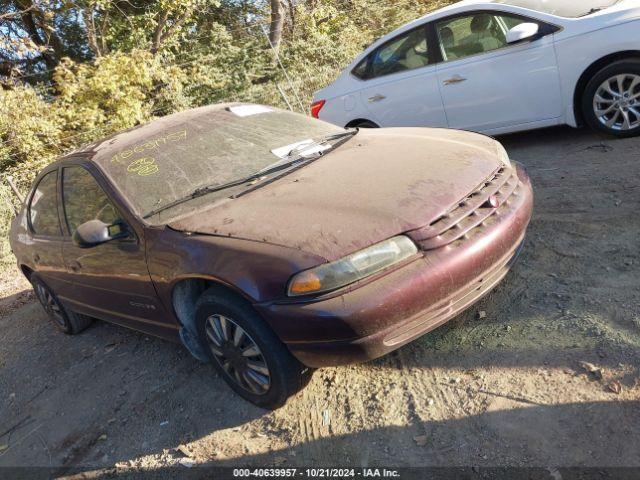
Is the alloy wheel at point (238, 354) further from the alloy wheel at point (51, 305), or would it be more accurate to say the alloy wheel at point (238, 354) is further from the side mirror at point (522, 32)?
the side mirror at point (522, 32)

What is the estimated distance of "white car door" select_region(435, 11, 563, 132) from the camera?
5.40m

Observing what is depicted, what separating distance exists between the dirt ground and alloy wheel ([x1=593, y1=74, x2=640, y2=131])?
77cm

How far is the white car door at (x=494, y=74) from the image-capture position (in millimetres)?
5402

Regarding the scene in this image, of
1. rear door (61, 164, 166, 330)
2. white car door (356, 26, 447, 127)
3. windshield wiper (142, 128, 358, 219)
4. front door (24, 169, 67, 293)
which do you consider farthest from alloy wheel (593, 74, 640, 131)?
front door (24, 169, 67, 293)

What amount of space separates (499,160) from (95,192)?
265 centimetres

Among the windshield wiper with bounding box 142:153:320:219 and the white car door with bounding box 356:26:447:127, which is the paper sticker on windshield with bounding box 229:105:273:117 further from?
the white car door with bounding box 356:26:447:127

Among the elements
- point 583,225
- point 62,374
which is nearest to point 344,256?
point 583,225

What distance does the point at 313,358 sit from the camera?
9.06 ft

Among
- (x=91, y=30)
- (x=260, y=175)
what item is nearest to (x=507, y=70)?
(x=260, y=175)

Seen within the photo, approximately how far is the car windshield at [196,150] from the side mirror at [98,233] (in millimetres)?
165

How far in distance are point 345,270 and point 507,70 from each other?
153 inches

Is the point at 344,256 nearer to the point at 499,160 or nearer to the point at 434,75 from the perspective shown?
the point at 499,160

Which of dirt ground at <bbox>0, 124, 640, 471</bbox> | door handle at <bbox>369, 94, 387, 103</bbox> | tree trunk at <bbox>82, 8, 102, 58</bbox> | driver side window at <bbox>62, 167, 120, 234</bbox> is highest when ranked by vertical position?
tree trunk at <bbox>82, 8, 102, 58</bbox>

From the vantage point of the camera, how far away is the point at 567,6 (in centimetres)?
543
